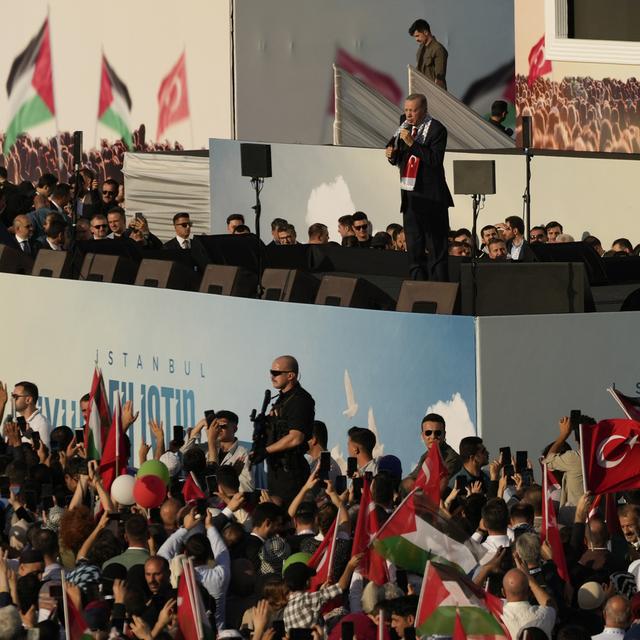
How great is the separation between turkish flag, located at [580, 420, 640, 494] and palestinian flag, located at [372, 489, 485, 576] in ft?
5.32

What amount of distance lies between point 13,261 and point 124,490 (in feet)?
22.4

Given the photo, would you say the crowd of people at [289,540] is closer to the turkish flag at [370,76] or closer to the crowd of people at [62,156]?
the turkish flag at [370,76]

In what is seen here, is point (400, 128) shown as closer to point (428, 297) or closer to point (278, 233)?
point (428, 297)

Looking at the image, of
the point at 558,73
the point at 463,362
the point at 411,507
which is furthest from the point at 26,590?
the point at 558,73

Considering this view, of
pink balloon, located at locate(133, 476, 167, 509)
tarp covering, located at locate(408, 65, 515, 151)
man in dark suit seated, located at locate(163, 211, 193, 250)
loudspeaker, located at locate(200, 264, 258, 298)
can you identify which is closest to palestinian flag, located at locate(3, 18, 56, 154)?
tarp covering, located at locate(408, 65, 515, 151)

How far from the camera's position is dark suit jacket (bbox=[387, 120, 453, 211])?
15.3 meters

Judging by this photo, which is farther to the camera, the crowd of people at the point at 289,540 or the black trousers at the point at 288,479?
the black trousers at the point at 288,479

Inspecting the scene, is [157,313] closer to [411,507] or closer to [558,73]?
[411,507]

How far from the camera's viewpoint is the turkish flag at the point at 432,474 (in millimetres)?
11281

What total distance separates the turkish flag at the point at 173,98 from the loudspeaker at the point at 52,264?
35.4ft

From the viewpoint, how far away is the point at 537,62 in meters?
28.4

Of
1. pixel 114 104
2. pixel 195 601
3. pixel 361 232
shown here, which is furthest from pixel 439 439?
pixel 114 104

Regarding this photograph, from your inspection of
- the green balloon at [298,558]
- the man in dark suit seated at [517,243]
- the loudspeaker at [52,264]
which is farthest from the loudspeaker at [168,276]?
the green balloon at [298,558]

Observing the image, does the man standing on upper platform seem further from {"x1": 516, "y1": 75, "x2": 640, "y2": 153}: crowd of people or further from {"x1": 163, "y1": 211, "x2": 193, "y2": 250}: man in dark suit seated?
{"x1": 163, "y1": 211, "x2": 193, "y2": 250}: man in dark suit seated
